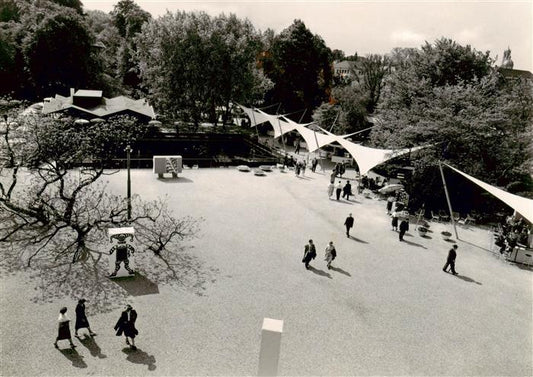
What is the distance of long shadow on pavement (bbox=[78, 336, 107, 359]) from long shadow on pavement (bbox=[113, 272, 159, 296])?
2062 millimetres

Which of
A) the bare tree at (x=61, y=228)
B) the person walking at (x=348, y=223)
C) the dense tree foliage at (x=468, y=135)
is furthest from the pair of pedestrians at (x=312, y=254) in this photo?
the dense tree foliage at (x=468, y=135)

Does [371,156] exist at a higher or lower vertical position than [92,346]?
higher

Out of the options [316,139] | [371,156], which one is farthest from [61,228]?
[316,139]

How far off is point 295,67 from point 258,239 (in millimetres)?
33928

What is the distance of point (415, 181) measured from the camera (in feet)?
70.9

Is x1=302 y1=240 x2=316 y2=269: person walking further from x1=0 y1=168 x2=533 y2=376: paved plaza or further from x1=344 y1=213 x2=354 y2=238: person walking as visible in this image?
x1=344 y1=213 x2=354 y2=238: person walking

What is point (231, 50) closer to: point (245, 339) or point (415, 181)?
point (415, 181)

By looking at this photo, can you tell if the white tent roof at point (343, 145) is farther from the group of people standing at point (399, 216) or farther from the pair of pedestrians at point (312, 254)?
the pair of pedestrians at point (312, 254)

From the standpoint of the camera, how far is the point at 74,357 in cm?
851

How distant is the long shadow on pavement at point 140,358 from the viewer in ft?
27.9

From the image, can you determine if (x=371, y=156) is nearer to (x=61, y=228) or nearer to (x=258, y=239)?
(x=258, y=239)

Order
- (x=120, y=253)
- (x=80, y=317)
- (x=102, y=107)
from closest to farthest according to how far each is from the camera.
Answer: (x=80, y=317) < (x=120, y=253) < (x=102, y=107)

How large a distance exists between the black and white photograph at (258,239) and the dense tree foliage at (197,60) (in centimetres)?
17

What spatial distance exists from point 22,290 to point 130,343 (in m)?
4.06
